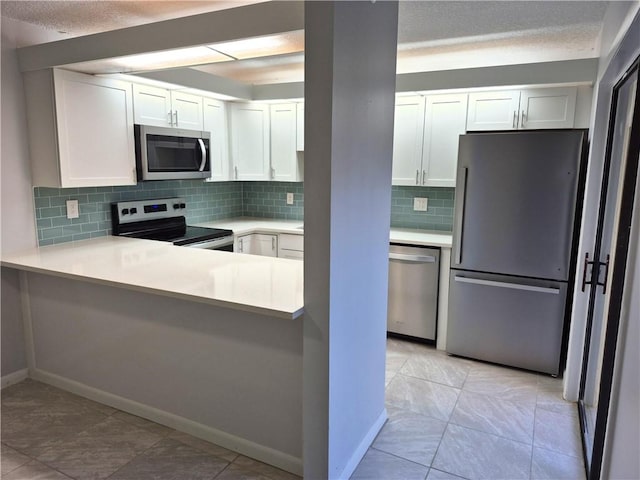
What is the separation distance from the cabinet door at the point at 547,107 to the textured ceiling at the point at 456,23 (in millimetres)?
313

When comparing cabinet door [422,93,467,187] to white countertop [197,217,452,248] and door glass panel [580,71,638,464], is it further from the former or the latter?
door glass panel [580,71,638,464]

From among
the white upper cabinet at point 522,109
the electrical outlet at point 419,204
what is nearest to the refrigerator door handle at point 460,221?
the white upper cabinet at point 522,109

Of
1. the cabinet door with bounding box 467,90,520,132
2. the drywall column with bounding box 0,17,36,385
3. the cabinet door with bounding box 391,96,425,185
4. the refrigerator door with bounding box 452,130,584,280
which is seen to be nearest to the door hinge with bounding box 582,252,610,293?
the refrigerator door with bounding box 452,130,584,280

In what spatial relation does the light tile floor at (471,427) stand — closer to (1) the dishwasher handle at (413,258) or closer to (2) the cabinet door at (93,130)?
(1) the dishwasher handle at (413,258)

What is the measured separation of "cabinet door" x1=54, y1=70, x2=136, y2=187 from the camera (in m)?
2.73

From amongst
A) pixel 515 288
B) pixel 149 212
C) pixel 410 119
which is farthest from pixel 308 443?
pixel 410 119

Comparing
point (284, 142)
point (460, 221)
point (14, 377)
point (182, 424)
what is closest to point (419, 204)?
point (460, 221)

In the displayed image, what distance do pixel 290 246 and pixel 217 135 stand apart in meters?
1.23

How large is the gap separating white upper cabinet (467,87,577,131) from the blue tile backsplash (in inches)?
28.8

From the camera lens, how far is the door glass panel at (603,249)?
2.24 m

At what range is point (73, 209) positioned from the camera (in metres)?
3.11

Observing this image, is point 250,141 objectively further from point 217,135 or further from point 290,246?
point 290,246

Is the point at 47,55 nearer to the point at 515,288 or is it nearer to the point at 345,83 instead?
the point at 345,83

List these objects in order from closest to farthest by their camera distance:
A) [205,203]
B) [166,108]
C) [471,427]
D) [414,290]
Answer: [471,427]
[166,108]
[414,290]
[205,203]
